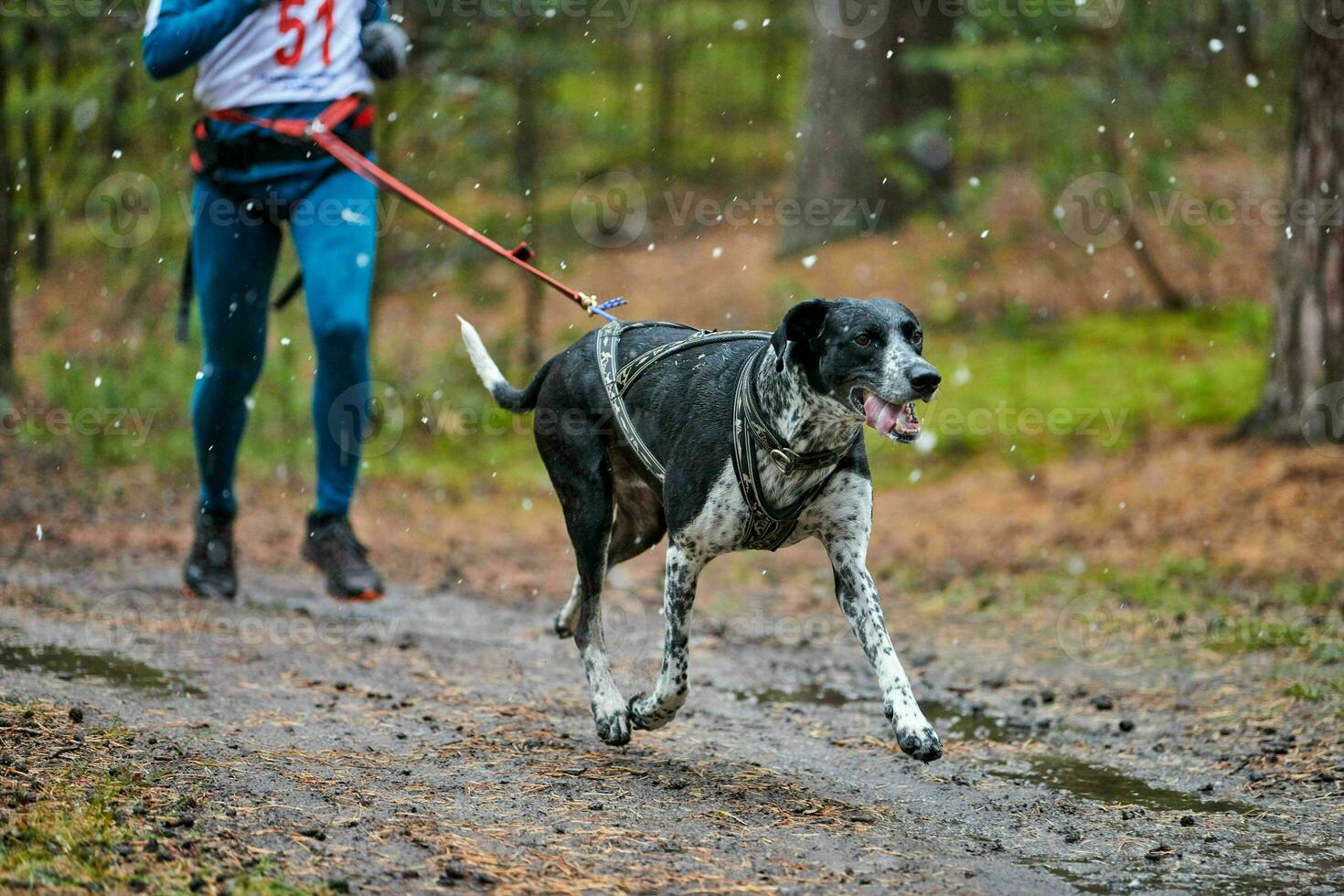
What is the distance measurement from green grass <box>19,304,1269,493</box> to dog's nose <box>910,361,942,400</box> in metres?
6.38

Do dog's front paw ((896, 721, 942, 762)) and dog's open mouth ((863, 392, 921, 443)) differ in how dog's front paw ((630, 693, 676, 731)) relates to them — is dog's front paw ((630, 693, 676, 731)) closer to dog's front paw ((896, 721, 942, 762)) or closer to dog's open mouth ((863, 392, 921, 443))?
dog's front paw ((896, 721, 942, 762))

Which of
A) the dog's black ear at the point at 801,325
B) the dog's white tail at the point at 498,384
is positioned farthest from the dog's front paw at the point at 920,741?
the dog's white tail at the point at 498,384

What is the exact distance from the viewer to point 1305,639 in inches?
234

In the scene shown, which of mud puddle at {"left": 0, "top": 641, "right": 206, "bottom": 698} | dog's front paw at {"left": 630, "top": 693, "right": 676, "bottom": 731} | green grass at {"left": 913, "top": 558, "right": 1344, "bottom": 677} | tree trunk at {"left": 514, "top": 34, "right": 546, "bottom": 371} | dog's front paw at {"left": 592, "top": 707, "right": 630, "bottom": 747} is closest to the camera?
dog's front paw at {"left": 630, "top": 693, "right": 676, "bottom": 731}

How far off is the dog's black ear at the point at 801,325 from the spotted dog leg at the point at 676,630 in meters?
0.67

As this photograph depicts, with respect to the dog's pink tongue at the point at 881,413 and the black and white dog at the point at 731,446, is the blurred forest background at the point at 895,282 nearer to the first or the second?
the black and white dog at the point at 731,446

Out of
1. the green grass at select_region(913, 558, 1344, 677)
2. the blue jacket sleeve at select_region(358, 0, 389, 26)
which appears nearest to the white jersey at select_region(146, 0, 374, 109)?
the blue jacket sleeve at select_region(358, 0, 389, 26)

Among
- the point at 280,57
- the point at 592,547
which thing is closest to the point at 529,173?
the point at 280,57

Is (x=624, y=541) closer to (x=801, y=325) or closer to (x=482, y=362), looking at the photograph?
(x=482, y=362)

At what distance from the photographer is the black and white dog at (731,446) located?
3770 millimetres

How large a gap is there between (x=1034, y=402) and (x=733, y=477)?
714 centimetres

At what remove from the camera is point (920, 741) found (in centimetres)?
372

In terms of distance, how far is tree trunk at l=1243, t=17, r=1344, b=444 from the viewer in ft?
26.0

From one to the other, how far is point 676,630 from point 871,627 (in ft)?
1.90
